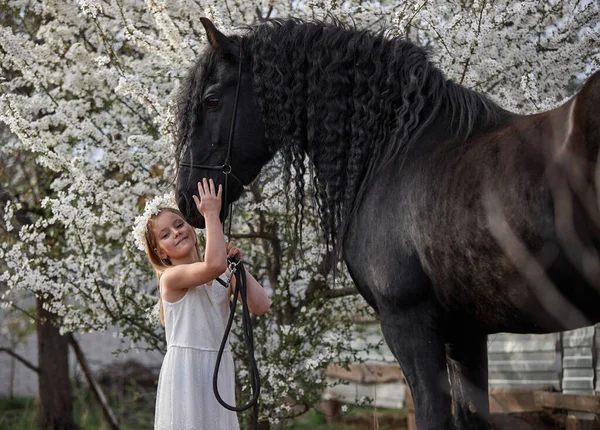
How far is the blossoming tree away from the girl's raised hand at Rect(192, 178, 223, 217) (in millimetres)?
1571

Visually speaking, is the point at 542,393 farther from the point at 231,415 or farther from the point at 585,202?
the point at 585,202

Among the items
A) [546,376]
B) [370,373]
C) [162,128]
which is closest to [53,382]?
[370,373]

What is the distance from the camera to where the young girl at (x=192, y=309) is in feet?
10.2

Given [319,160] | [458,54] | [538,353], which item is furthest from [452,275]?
[538,353]

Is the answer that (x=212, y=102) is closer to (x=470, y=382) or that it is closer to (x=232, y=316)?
(x=232, y=316)

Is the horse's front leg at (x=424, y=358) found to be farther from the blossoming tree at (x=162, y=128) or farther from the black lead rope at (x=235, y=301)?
the blossoming tree at (x=162, y=128)

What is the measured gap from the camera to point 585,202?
225cm

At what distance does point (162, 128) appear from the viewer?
4879mm

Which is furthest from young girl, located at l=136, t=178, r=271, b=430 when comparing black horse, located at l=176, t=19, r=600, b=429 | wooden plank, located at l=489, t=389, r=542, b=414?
wooden plank, located at l=489, t=389, r=542, b=414

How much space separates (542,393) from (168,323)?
3.84 meters

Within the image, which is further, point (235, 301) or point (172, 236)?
point (172, 236)

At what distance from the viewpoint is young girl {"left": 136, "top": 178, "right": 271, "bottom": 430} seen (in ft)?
10.2

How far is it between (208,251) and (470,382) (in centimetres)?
115

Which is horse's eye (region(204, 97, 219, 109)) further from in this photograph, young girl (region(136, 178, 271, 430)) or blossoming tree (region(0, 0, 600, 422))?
blossoming tree (region(0, 0, 600, 422))
